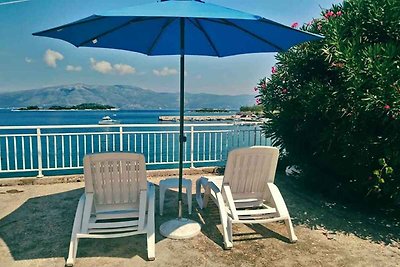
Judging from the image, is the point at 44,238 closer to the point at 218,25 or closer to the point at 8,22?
the point at 218,25

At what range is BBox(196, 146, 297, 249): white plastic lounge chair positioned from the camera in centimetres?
318

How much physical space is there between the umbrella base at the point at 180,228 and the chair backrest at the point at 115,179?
1.39 ft

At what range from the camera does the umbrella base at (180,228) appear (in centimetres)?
323

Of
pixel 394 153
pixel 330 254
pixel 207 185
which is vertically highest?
pixel 394 153

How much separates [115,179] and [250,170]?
151 centimetres

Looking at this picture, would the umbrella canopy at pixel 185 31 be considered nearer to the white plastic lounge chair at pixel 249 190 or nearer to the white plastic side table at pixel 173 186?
the white plastic lounge chair at pixel 249 190

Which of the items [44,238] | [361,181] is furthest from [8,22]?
[361,181]

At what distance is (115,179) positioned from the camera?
315 cm

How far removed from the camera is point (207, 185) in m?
3.79

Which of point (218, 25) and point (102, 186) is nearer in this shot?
point (102, 186)

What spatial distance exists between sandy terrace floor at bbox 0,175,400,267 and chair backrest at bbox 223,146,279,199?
0.44 meters

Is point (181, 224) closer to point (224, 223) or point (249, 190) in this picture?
point (224, 223)

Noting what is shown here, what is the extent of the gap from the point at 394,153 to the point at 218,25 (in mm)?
2524

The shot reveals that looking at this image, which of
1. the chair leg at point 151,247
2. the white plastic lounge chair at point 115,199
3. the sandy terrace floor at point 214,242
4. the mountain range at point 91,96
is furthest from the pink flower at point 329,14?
the mountain range at point 91,96
